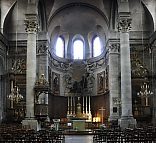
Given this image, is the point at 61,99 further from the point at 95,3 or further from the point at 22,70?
the point at 95,3

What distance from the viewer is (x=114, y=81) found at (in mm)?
34281

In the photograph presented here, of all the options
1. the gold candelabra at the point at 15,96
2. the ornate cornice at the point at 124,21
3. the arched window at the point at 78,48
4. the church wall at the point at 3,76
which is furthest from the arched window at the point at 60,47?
the ornate cornice at the point at 124,21

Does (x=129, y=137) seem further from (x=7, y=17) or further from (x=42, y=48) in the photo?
(x=7, y=17)

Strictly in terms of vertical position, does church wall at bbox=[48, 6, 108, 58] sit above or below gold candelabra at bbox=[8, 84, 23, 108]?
above

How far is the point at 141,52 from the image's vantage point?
35188 mm

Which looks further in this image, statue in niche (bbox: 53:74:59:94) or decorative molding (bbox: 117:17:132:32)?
statue in niche (bbox: 53:74:59:94)

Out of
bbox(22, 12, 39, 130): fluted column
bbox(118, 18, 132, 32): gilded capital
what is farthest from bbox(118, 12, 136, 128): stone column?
bbox(22, 12, 39, 130): fluted column

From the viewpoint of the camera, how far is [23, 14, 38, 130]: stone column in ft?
80.1

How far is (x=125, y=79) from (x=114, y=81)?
9.25 m

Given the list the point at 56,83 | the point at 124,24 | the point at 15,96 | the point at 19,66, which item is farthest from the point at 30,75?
the point at 56,83

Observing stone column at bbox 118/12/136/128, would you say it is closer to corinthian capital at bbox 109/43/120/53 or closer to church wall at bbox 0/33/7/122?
corinthian capital at bbox 109/43/120/53

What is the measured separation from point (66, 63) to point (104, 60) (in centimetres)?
537

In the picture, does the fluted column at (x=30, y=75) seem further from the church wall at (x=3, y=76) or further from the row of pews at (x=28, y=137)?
the row of pews at (x=28, y=137)

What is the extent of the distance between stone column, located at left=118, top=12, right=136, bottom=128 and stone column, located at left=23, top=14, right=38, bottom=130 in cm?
655
